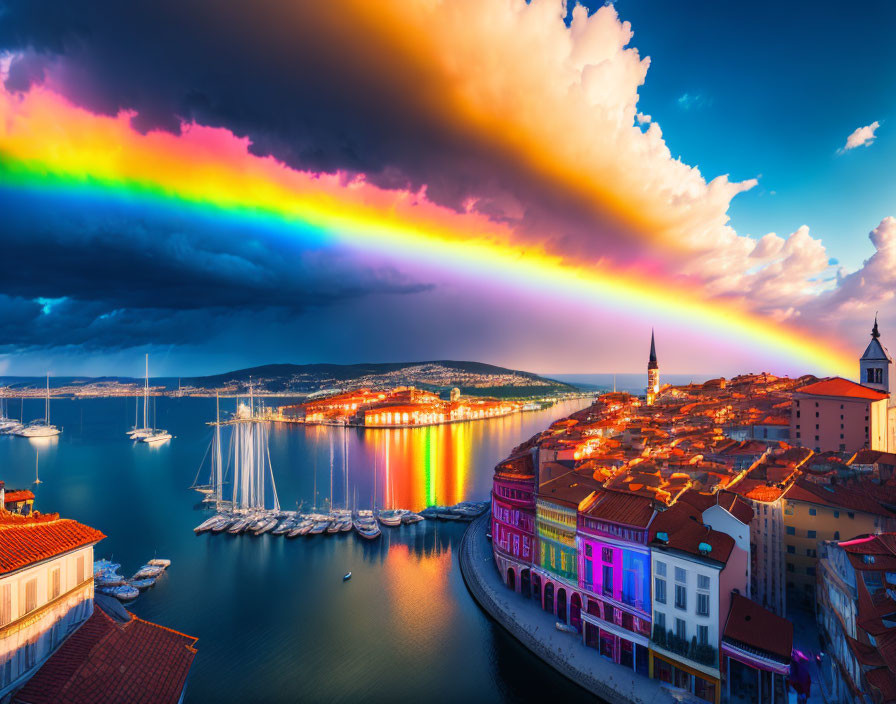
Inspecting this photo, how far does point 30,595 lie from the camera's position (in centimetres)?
879

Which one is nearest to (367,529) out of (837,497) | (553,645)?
(553,645)

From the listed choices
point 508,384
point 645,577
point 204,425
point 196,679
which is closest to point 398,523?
point 196,679

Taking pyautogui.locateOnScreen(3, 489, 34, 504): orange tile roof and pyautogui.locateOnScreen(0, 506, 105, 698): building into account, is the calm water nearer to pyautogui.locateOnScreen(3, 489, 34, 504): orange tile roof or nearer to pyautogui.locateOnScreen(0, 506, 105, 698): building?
pyautogui.locateOnScreen(0, 506, 105, 698): building

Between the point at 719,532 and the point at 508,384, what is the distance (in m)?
167

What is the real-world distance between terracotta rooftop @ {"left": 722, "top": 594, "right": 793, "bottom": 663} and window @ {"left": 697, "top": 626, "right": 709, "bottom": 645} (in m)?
0.39

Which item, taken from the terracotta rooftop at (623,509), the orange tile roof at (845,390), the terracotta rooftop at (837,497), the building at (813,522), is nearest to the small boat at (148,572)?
the terracotta rooftop at (623,509)

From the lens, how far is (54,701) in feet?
24.1

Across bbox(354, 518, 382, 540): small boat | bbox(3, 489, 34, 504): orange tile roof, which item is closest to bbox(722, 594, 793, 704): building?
bbox(354, 518, 382, 540): small boat

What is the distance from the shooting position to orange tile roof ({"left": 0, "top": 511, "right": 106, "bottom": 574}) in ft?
28.6

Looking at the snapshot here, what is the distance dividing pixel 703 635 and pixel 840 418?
24.9 meters

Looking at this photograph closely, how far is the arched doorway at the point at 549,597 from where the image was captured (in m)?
16.0

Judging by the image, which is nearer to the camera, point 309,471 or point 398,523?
point 398,523

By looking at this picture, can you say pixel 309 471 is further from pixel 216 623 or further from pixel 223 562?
pixel 216 623

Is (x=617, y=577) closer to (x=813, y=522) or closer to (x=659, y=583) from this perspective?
(x=659, y=583)
